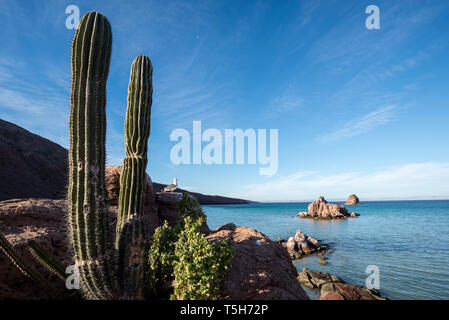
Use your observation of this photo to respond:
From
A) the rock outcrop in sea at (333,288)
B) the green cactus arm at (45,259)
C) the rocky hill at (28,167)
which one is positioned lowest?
the rock outcrop in sea at (333,288)

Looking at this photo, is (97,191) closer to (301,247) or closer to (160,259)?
(160,259)

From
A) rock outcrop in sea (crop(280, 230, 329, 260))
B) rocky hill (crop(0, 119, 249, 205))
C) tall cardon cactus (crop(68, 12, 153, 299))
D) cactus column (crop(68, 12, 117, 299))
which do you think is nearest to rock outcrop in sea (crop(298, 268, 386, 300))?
rock outcrop in sea (crop(280, 230, 329, 260))

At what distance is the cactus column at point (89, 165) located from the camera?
4.24 m

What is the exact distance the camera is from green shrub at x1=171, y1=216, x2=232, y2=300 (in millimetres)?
4016

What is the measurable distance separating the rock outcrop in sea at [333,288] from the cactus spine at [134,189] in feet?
35.9

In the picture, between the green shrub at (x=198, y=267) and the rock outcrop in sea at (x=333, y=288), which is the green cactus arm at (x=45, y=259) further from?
the rock outcrop in sea at (x=333, y=288)

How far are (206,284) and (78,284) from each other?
8.34 feet

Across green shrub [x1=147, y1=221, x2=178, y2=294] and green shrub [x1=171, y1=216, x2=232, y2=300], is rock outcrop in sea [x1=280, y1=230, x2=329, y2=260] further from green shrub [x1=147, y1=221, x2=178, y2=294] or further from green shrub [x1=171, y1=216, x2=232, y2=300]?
green shrub [x1=171, y1=216, x2=232, y2=300]

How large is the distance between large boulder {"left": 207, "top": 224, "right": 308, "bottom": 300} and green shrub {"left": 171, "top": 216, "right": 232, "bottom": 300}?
1.18 feet

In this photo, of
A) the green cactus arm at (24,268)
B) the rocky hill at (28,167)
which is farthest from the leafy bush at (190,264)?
the rocky hill at (28,167)
